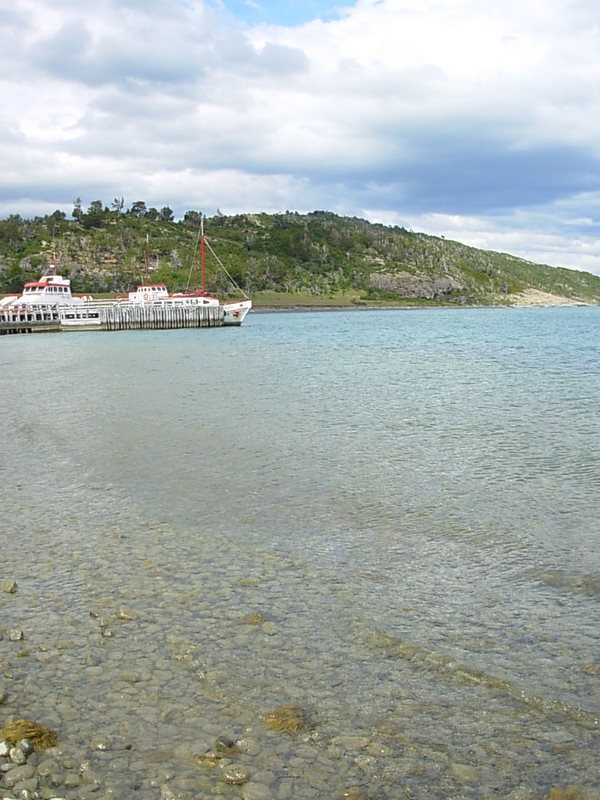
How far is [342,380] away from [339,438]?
1294 cm

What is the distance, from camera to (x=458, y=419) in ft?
61.5

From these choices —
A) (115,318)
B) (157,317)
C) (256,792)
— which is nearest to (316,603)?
(256,792)

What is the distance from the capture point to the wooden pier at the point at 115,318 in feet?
328

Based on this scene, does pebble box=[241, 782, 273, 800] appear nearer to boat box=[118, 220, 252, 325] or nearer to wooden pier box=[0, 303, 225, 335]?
boat box=[118, 220, 252, 325]

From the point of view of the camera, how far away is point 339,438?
1623 centimetres

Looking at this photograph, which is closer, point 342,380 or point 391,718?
point 391,718

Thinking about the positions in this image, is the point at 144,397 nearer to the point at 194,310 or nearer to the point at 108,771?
the point at 108,771

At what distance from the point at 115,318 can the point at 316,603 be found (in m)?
99.8

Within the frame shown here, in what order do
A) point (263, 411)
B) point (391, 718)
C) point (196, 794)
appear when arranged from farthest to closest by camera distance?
point (263, 411) → point (391, 718) → point (196, 794)

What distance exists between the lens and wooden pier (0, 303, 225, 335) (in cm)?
10012

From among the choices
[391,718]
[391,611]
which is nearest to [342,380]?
[391,611]

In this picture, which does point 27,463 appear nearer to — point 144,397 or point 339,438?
point 339,438

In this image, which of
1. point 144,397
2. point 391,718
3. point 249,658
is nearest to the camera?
point 391,718

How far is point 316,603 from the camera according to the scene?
23.8ft
